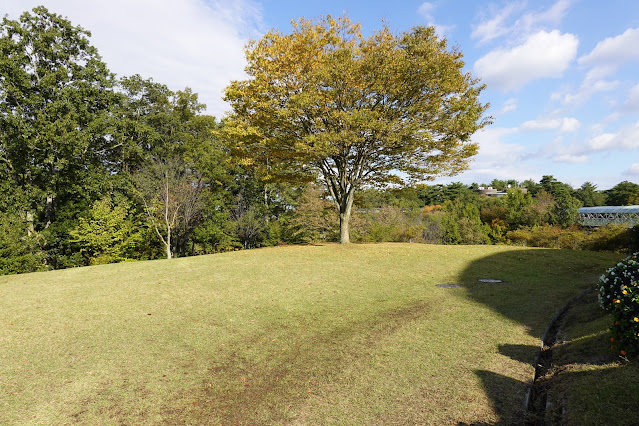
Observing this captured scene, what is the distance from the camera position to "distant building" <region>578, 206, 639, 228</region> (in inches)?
1277

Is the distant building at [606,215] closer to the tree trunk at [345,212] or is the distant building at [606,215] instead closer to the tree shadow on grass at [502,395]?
the tree trunk at [345,212]

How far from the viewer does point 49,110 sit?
18.4m

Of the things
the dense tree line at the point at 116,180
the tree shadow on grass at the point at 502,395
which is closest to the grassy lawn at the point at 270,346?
the tree shadow on grass at the point at 502,395

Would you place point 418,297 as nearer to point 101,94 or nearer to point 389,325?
point 389,325

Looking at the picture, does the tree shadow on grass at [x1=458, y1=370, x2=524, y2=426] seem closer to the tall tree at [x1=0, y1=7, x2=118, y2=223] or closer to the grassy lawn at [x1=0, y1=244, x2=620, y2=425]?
the grassy lawn at [x1=0, y1=244, x2=620, y2=425]

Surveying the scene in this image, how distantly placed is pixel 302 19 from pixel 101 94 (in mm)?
14861

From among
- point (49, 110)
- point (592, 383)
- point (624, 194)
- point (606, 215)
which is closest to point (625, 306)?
point (592, 383)

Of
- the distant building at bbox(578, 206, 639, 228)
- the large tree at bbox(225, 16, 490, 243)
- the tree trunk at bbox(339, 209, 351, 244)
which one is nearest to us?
the large tree at bbox(225, 16, 490, 243)

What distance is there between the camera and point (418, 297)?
8430mm

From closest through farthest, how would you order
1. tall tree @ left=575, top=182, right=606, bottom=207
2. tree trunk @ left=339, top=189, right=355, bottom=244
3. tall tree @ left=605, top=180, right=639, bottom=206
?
tree trunk @ left=339, top=189, right=355, bottom=244, tall tree @ left=605, top=180, right=639, bottom=206, tall tree @ left=575, top=182, right=606, bottom=207

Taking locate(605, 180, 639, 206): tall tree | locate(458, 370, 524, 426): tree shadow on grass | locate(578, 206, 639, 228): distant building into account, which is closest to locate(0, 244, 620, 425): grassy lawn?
locate(458, 370, 524, 426): tree shadow on grass

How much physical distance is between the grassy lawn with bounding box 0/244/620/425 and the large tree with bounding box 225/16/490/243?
6.75 meters

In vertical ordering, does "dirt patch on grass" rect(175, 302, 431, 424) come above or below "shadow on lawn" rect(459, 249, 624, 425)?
below

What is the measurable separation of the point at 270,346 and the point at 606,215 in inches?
1711
